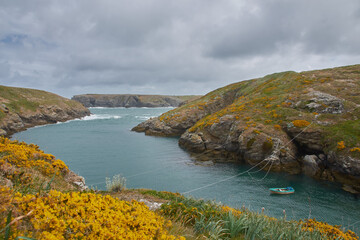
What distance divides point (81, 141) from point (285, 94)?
165ft

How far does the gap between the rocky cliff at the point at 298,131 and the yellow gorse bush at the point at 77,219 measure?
98.0ft

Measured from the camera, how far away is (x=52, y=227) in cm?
317

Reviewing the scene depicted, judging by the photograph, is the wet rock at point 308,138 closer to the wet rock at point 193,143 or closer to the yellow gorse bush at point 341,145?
the yellow gorse bush at point 341,145

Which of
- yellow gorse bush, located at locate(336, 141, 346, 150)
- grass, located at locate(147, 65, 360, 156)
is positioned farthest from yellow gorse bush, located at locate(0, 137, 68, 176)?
grass, located at locate(147, 65, 360, 156)

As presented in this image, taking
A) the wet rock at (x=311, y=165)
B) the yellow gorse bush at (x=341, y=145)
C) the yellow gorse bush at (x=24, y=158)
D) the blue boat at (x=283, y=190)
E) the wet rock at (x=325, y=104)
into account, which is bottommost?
the blue boat at (x=283, y=190)

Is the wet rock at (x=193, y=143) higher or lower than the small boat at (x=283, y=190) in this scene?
higher

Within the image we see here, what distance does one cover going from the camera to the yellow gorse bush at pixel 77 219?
3158mm

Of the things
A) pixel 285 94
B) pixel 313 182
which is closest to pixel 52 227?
pixel 313 182

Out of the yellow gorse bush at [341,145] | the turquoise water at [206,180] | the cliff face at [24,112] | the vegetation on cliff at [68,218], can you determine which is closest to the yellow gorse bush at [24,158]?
the vegetation on cliff at [68,218]

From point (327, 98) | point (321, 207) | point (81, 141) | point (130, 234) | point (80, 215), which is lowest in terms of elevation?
point (321, 207)

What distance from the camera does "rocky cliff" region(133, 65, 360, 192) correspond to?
1089 inches

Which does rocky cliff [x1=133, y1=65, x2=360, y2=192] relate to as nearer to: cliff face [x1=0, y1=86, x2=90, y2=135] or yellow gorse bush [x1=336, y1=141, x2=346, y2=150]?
yellow gorse bush [x1=336, y1=141, x2=346, y2=150]

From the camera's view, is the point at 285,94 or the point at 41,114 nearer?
the point at 285,94

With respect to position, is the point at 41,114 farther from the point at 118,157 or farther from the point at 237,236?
the point at 237,236
